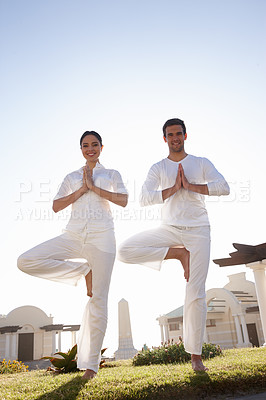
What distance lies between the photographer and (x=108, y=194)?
13.6 ft

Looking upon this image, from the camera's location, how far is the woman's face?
4535mm

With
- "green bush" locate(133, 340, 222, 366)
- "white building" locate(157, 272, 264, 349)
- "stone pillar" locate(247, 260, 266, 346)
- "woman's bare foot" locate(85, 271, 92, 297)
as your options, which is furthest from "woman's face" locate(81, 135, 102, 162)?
"white building" locate(157, 272, 264, 349)

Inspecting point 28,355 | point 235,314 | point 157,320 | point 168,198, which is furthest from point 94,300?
point 28,355

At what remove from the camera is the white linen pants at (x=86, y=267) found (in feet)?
12.4

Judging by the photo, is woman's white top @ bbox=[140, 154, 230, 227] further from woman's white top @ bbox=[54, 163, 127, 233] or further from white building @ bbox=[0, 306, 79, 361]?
white building @ bbox=[0, 306, 79, 361]

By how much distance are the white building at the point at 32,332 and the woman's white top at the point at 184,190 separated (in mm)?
25636

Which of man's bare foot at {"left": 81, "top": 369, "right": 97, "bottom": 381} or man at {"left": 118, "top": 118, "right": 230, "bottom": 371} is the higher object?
man at {"left": 118, "top": 118, "right": 230, "bottom": 371}

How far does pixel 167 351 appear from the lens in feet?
Answer: 27.8

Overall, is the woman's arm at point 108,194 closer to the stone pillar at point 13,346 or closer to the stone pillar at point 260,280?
the stone pillar at point 260,280

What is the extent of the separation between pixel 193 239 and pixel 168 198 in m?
0.63

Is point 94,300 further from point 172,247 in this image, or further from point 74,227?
point 172,247

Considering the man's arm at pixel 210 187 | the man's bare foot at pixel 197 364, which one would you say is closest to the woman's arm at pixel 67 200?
the man's arm at pixel 210 187

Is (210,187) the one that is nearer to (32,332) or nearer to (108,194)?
(108,194)

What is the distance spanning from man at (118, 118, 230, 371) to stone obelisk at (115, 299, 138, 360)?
1159cm
